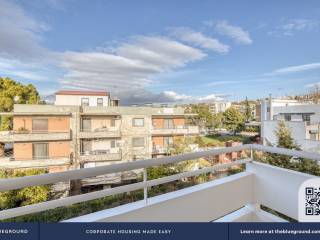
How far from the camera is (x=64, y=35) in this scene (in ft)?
24.0

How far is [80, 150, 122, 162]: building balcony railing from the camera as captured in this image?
35.0 ft

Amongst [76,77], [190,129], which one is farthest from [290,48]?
[76,77]

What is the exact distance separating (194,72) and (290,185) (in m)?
11.8

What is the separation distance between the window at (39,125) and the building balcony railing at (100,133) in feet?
4.97

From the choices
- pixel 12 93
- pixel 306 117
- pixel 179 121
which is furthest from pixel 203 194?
pixel 306 117

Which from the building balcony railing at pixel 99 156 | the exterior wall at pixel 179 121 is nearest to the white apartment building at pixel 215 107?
the exterior wall at pixel 179 121

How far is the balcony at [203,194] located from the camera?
3.47 feet

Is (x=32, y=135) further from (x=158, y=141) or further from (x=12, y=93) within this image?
(x=158, y=141)

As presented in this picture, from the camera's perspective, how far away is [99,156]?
424 inches

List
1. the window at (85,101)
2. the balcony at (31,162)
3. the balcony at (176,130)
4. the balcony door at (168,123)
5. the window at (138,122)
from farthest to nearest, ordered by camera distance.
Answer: the balcony door at (168,123) → the balcony at (176,130) → the window at (85,101) → the window at (138,122) → the balcony at (31,162)

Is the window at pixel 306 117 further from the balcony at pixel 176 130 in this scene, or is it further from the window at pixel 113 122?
the window at pixel 113 122

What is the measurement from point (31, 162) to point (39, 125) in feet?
5.25

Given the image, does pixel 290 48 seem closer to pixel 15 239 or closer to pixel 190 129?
pixel 190 129

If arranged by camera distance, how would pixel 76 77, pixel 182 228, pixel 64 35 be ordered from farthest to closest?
pixel 76 77
pixel 64 35
pixel 182 228
